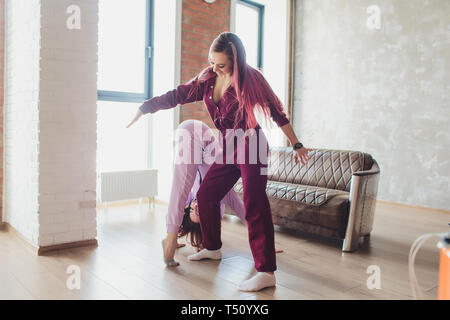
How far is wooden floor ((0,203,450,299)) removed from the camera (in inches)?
85.9

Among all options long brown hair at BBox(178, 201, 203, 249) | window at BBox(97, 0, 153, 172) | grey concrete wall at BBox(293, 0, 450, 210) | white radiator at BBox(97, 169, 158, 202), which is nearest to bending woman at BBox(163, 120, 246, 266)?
long brown hair at BBox(178, 201, 203, 249)

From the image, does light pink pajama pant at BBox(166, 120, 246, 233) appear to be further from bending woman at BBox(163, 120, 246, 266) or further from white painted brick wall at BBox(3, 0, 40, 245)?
white painted brick wall at BBox(3, 0, 40, 245)

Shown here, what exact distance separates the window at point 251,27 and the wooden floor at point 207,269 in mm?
3473

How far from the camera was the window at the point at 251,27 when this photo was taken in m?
6.13

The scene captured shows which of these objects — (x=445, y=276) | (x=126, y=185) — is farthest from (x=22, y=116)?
(x=445, y=276)

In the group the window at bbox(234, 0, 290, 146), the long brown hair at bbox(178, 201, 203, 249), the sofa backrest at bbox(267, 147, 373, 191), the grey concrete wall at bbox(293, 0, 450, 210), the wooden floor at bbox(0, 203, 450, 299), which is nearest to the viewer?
the wooden floor at bbox(0, 203, 450, 299)

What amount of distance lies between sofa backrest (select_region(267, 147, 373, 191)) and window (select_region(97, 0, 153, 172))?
1766mm

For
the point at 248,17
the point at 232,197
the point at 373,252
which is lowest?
Result: the point at 373,252

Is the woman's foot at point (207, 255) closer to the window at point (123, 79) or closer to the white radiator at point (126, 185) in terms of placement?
the white radiator at point (126, 185)
